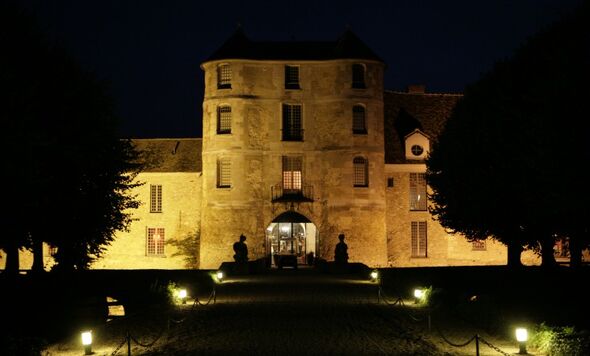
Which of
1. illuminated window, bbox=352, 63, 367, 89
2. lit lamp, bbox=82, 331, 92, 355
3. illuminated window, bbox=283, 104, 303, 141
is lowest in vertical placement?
lit lamp, bbox=82, 331, 92, 355

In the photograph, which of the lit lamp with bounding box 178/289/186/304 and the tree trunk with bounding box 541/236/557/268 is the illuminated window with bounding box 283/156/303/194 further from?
the lit lamp with bounding box 178/289/186/304

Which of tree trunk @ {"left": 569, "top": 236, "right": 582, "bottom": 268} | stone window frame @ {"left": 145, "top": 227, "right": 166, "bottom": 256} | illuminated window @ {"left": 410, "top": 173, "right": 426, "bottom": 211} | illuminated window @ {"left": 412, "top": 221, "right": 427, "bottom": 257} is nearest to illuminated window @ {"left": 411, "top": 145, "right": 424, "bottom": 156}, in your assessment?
illuminated window @ {"left": 410, "top": 173, "right": 426, "bottom": 211}

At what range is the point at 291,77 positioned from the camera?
4800 cm

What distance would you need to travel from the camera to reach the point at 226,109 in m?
47.3

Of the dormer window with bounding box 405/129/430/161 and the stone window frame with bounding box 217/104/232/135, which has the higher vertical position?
the stone window frame with bounding box 217/104/232/135

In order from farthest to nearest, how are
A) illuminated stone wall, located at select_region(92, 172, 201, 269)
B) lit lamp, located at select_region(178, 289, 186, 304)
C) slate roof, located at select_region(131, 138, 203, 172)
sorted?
slate roof, located at select_region(131, 138, 203, 172), illuminated stone wall, located at select_region(92, 172, 201, 269), lit lamp, located at select_region(178, 289, 186, 304)

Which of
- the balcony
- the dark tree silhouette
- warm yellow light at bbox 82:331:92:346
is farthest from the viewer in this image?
the balcony

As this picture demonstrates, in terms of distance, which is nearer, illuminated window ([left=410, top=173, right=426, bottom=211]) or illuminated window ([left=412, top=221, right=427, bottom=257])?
illuminated window ([left=412, top=221, right=427, bottom=257])

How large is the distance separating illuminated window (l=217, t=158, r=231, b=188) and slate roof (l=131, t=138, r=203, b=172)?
2528 millimetres

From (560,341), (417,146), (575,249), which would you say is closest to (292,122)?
(417,146)

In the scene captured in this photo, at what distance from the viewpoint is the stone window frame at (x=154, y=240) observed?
1954 inches

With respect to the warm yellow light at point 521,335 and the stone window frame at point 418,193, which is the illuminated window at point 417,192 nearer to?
the stone window frame at point 418,193

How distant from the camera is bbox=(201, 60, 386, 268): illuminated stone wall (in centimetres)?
4653

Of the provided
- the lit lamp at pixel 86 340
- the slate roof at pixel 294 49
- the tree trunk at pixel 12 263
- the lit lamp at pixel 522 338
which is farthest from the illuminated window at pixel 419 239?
the lit lamp at pixel 86 340
